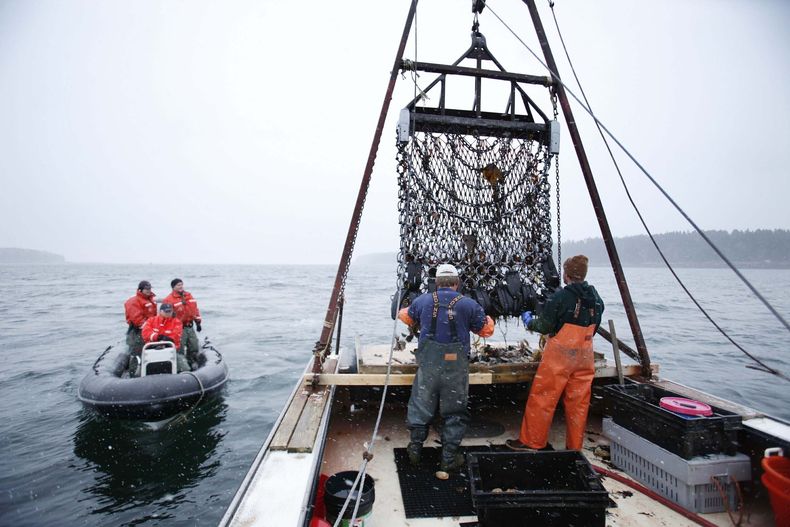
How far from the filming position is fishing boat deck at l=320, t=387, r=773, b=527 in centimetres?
302

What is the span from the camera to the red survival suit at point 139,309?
8.56 m

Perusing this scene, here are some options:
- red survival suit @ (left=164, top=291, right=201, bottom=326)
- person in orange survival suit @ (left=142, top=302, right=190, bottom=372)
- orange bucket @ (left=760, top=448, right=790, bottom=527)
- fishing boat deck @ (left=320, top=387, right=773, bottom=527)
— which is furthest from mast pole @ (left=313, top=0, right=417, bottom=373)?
red survival suit @ (left=164, top=291, right=201, bottom=326)

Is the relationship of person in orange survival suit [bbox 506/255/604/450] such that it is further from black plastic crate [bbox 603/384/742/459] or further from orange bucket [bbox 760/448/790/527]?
orange bucket [bbox 760/448/790/527]

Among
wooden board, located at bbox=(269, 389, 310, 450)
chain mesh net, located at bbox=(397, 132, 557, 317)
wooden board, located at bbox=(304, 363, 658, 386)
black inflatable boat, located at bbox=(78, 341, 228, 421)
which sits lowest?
black inflatable boat, located at bbox=(78, 341, 228, 421)

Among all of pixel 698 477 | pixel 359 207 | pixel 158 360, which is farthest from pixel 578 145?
pixel 158 360

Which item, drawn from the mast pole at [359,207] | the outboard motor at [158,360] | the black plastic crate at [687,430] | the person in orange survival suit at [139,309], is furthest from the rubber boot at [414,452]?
the person in orange survival suit at [139,309]

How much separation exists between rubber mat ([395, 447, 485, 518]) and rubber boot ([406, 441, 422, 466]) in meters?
0.06

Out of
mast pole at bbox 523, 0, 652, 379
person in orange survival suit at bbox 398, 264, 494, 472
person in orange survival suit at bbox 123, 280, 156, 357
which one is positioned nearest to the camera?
person in orange survival suit at bbox 398, 264, 494, 472

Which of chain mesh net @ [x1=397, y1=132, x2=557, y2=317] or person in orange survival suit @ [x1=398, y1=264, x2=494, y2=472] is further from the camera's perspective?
chain mesh net @ [x1=397, y1=132, x2=557, y2=317]

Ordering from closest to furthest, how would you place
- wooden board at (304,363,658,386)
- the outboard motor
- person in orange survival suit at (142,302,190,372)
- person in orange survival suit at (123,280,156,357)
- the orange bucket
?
the orange bucket → wooden board at (304,363,658,386) → the outboard motor → person in orange survival suit at (142,302,190,372) → person in orange survival suit at (123,280,156,357)

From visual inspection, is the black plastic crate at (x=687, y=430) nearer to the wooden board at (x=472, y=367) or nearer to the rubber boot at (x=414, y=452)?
the wooden board at (x=472, y=367)

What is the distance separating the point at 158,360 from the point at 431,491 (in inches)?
234

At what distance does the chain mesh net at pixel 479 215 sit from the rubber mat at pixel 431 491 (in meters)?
1.77

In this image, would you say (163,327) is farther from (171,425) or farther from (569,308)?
(569,308)
